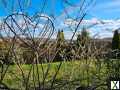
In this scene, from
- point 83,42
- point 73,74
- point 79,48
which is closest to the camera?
point 79,48

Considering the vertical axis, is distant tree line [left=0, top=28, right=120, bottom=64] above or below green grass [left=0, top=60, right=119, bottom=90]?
above

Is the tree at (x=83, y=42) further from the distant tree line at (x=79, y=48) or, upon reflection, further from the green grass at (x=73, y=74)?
the green grass at (x=73, y=74)

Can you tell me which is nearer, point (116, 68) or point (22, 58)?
point (22, 58)

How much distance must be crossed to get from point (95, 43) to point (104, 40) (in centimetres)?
34

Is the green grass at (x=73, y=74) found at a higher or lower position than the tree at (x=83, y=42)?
lower

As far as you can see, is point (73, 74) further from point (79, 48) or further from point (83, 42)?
point (79, 48)

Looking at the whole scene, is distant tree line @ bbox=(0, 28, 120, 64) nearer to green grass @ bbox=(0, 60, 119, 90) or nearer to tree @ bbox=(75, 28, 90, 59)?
tree @ bbox=(75, 28, 90, 59)

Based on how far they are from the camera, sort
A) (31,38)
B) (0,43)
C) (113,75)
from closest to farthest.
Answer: (31,38)
(0,43)
(113,75)

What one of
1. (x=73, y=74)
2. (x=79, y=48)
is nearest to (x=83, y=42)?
(x=79, y=48)

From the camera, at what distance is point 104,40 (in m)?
4.67

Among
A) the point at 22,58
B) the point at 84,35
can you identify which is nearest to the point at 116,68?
the point at 84,35

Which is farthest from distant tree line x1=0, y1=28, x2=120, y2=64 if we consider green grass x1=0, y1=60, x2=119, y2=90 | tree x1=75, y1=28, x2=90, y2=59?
green grass x1=0, y1=60, x2=119, y2=90

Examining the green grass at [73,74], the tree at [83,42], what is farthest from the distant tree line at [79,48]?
the green grass at [73,74]

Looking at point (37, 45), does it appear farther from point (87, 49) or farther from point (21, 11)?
point (87, 49)
